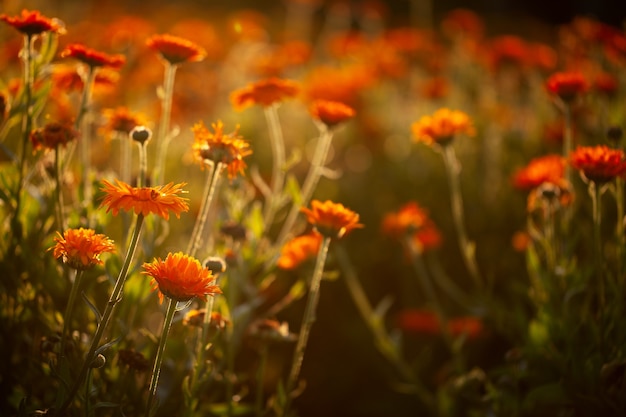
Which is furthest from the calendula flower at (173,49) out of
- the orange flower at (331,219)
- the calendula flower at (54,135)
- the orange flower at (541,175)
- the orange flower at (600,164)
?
the orange flower at (541,175)

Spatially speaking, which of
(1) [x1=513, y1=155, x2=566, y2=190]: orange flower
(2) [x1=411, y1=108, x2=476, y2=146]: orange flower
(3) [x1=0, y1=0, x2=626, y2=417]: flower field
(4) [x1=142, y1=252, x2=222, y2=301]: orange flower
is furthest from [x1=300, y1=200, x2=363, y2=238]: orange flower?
(1) [x1=513, y1=155, x2=566, y2=190]: orange flower

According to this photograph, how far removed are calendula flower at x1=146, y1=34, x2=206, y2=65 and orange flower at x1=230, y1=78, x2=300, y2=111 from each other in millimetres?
266

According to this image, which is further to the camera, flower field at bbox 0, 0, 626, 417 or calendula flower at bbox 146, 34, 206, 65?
calendula flower at bbox 146, 34, 206, 65

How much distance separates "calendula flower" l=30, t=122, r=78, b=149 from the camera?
5.74 feet

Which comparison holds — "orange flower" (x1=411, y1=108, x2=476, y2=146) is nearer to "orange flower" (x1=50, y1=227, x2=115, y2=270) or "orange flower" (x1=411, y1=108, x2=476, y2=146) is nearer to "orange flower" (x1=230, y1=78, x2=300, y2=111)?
"orange flower" (x1=230, y1=78, x2=300, y2=111)

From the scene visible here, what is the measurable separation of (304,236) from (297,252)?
13 centimetres

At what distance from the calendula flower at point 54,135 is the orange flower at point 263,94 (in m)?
0.64

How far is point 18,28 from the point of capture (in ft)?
A: 5.85

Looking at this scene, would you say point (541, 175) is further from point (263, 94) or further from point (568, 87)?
point (263, 94)

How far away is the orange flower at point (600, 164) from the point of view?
1809 mm

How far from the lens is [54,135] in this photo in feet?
5.74

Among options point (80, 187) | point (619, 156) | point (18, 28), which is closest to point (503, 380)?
point (619, 156)

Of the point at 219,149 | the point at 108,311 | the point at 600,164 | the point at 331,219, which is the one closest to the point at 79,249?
the point at 108,311

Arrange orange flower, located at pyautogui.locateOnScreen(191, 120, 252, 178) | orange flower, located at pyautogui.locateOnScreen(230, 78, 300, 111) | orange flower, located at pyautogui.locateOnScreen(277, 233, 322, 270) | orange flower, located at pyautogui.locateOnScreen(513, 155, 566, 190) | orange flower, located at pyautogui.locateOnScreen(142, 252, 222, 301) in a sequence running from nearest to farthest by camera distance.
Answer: orange flower, located at pyautogui.locateOnScreen(142, 252, 222, 301), orange flower, located at pyautogui.locateOnScreen(191, 120, 252, 178), orange flower, located at pyautogui.locateOnScreen(277, 233, 322, 270), orange flower, located at pyautogui.locateOnScreen(230, 78, 300, 111), orange flower, located at pyautogui.locateOnScreen(513, 155, 566, 190)
